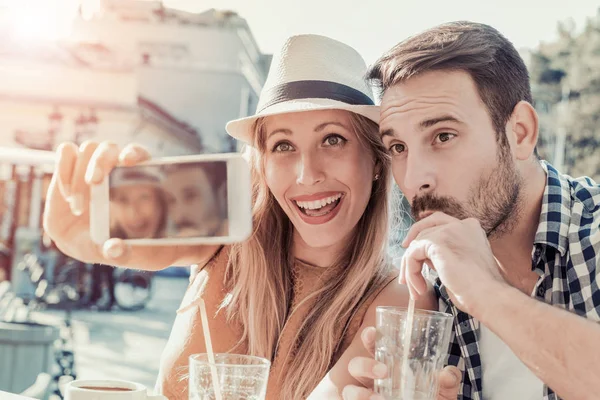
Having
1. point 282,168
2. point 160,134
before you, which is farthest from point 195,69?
point 282,168

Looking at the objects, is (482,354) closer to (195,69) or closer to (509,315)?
(509,315)

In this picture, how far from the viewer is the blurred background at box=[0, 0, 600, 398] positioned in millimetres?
7109

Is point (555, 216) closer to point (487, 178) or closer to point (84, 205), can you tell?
point (487, 178)

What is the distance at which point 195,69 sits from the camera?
15.5m

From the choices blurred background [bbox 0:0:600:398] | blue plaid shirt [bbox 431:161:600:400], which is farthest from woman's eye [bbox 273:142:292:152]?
blurred background [bbox 0:0:600:398]

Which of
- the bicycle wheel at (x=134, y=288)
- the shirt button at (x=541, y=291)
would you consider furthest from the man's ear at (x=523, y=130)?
the bicycle wheel at (x=134, y=288)

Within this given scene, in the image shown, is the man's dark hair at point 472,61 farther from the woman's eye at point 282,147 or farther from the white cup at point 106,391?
the white cup at point 106,391

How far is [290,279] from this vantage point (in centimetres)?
201

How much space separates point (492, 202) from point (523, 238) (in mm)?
145

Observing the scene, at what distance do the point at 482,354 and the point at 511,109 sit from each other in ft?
2.02

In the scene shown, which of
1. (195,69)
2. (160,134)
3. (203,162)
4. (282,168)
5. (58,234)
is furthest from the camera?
(195,69)

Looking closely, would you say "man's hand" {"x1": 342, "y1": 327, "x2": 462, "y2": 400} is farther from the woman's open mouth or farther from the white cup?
the woman's open mouth

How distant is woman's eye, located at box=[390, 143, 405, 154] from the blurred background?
303 centimetres

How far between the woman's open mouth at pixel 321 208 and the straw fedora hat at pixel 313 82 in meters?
0.23
